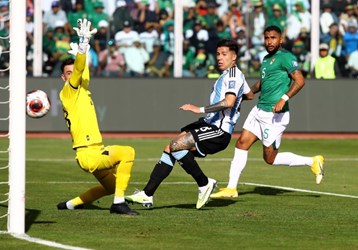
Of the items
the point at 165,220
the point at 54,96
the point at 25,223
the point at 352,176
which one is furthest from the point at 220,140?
the point at 54,96

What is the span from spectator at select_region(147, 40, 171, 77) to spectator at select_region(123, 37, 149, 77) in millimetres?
157

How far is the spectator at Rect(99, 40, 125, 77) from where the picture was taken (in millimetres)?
29406

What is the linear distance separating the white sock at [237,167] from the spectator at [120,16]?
1473 cm

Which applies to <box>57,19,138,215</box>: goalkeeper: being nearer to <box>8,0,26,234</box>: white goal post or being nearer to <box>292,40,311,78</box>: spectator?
<box>8,0,26,234</box>: white goal post

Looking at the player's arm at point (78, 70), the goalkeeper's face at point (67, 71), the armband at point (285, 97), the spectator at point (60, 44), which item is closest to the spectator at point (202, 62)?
the spectator at point (60, 44)

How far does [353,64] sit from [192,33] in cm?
420

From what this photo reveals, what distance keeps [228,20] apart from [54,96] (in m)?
4.85

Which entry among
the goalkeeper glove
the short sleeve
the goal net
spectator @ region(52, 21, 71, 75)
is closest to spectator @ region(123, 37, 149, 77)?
spectator @ region(52, 21, 71, 75)

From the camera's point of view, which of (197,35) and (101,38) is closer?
(101,38)

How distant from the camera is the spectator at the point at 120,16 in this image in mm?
29453

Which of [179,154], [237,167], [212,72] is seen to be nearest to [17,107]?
[179,154]

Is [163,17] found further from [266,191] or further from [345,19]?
[266,191]

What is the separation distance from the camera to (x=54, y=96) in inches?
1129

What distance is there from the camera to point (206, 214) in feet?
41.0
